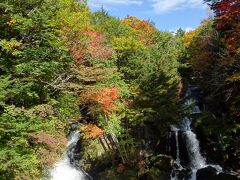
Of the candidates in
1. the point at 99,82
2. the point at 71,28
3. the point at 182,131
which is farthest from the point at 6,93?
the point at 182,131

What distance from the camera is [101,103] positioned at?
88.3ft

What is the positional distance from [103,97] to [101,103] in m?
0.59

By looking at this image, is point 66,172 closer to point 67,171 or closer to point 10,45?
point 67,171

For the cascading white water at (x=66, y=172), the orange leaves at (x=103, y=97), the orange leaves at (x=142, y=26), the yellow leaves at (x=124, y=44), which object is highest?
the orange leaves at (x=142, y=26)

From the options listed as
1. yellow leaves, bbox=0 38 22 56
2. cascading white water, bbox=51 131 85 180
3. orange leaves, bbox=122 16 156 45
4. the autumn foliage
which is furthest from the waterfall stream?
orange leaves, bbox=122 16 156 45

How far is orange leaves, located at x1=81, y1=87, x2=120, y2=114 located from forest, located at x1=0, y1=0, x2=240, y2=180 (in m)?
0.07

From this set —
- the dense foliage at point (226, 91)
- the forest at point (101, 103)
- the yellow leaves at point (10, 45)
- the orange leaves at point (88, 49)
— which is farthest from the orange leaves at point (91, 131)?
the yellow leaves at point (10, 45)

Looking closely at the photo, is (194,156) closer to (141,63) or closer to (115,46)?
(141,63)

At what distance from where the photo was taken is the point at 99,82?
2842cm

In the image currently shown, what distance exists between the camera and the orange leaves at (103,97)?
25781 mm

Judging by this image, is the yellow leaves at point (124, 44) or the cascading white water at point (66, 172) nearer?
the cascading white water at point (66, 172)

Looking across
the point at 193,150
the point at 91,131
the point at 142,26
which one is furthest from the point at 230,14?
the point at 142,26

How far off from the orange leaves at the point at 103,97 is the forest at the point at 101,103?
0.24ft

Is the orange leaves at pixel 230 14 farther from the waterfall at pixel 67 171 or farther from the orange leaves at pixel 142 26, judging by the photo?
the orange leaves at pixel 142 26
